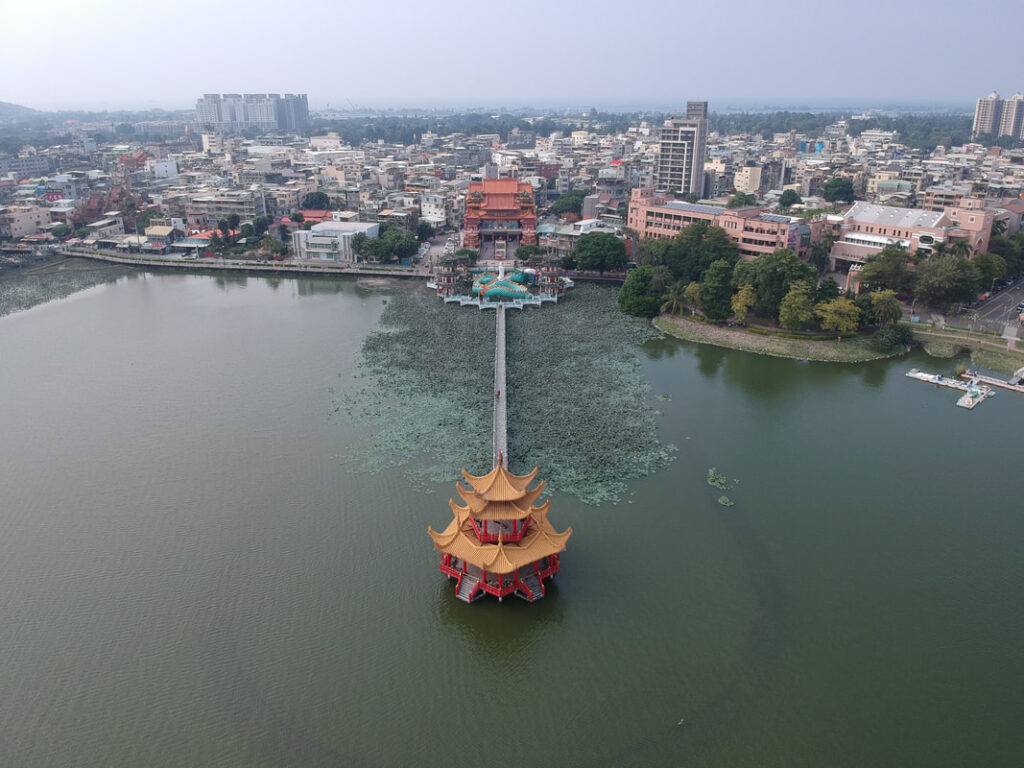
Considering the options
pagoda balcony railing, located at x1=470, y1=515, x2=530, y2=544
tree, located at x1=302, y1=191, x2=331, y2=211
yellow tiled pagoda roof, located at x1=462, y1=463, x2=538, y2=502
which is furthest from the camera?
tree, located at x1=302, y1=191, x2=331, y2=211

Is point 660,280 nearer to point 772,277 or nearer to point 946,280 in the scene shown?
point 772,277

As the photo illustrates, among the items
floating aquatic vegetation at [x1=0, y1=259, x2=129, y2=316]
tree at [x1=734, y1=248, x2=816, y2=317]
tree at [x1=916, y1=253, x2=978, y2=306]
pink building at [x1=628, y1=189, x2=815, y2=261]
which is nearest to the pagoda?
tree at [x1=734, y1=248, x2=816, y2=317]

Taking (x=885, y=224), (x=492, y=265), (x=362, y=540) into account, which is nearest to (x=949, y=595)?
(x=362, y=540)

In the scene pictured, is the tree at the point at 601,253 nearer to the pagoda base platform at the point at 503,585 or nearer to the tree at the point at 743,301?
the tree at the point at 743,301

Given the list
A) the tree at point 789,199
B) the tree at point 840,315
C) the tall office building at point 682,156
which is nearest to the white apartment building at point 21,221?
the tall office building at point 682,156

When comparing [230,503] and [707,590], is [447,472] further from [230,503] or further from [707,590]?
[707,590]

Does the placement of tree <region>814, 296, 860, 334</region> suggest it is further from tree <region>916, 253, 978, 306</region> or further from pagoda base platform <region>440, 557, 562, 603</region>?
pagoda base platform <region>440, 557, 562, 603</region>
